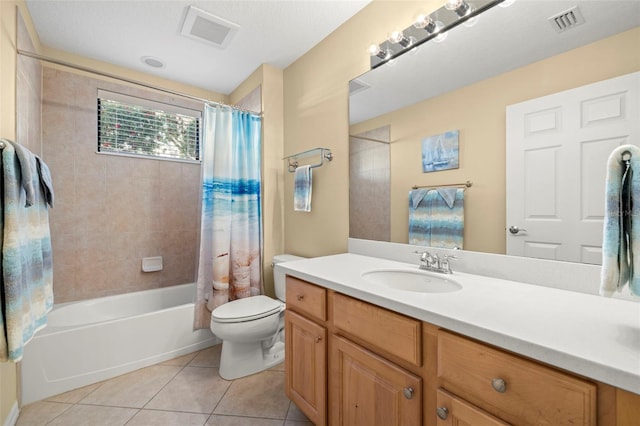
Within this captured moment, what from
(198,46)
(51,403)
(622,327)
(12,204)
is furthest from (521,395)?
(198,46)

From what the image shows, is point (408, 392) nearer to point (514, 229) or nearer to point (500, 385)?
point (500, 385)

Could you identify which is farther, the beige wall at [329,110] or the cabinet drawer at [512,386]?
the beige wall at [329,110]

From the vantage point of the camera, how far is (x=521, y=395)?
63 cm

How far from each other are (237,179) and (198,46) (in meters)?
1.10

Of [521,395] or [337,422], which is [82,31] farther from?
[521,395]

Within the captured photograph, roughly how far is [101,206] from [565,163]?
3.21 metres

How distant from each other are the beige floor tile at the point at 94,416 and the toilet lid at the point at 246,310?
0.66 metres

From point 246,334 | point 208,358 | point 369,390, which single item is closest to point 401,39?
point 369,390

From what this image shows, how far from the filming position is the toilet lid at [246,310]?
1770 millimetres

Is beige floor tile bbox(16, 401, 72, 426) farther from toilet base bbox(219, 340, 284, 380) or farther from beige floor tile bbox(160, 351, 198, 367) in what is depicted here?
toilet base bbox(219, 340, 284, 380)

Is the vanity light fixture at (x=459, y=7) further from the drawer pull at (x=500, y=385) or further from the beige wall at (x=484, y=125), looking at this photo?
the drawer pull at (x=500, y=385)

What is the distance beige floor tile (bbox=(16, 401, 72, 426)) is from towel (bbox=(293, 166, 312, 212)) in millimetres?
1882

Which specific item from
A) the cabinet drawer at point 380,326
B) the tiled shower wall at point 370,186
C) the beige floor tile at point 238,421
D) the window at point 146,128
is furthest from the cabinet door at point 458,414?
the window at point 146,128

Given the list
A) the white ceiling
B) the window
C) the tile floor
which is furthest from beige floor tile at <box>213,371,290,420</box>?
the white ceiling
